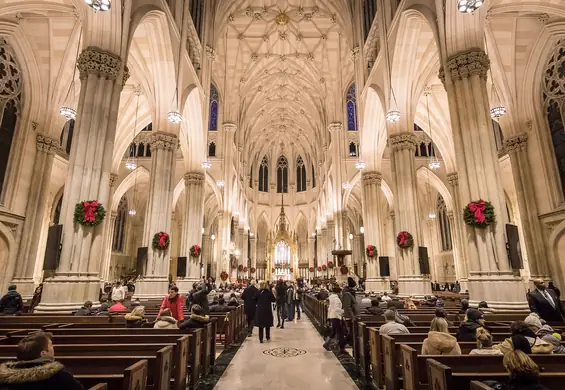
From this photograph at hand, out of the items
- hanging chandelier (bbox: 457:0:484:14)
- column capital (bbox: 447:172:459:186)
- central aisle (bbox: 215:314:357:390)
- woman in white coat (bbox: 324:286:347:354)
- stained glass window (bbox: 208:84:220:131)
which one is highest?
stained glass window (bbox: 208:84:220:131)

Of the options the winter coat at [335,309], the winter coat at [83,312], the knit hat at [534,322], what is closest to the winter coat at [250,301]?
the winter coat at [335,309]

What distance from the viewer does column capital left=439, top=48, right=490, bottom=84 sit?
30.6 ft

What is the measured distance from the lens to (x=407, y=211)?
13789 mm

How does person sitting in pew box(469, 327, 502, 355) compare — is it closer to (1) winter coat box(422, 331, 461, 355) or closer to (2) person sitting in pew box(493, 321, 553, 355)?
(2) person sitting in pew box(493, 321, 553, 355)

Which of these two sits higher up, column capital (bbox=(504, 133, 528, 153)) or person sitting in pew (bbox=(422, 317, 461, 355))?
column capital (bbox=(504, 133, 528, 153))

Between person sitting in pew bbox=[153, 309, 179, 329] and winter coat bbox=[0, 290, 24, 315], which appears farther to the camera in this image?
winter coat bbox=[0, 290, 24, 315]

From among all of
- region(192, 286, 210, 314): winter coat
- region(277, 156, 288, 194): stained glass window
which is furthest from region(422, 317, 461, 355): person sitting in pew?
region(277, 156, 288, 194): stained glass window

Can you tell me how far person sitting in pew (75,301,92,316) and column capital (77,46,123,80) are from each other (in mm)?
6106

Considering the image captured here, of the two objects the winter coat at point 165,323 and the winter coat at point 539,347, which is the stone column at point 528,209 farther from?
the winter coat at point 165,323

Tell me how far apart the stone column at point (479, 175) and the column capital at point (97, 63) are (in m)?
9.84

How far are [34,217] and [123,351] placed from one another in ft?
47.1

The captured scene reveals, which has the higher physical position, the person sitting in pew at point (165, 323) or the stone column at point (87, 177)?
the stone column at point (87, 177)

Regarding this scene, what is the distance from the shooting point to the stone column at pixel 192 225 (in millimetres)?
17922

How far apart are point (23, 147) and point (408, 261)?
58.2 ft
